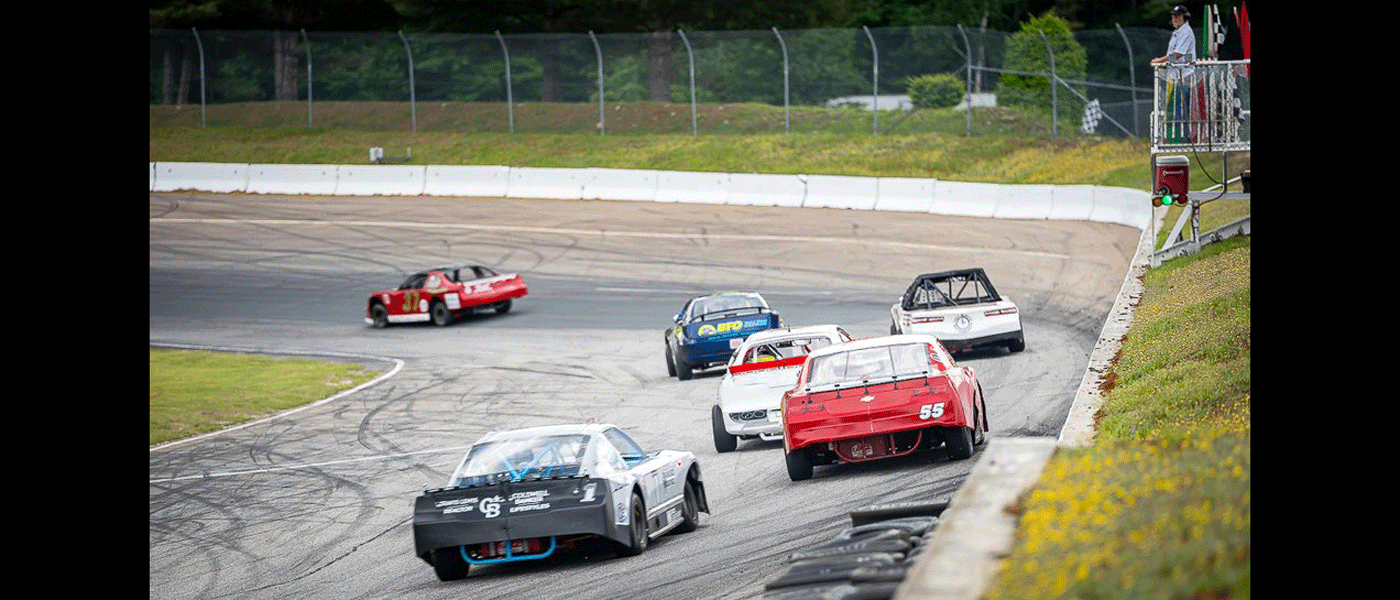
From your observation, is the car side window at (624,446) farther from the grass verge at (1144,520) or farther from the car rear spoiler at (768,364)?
the grass verge at (1144,520)

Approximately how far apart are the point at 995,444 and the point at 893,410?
6.88 m

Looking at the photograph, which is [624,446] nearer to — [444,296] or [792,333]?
[792,333]

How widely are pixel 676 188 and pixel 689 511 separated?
31.4 meters

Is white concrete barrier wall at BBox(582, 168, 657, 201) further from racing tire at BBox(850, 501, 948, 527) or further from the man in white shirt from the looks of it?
racing tire at BBox(850, 501, 948, 527)

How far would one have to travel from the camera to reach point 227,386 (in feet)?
91.2

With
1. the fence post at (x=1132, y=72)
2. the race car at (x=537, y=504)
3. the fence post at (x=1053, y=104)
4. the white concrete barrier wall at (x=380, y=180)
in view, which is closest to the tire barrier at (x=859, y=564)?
the race car at (x=537, y=504)

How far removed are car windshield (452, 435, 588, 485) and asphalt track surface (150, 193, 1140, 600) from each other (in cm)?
83

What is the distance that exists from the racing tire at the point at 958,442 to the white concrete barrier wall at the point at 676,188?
68.4ft

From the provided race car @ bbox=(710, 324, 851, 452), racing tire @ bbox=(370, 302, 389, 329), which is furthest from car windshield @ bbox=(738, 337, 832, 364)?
racing tire @ bbox=(370, 302, 389, 329)

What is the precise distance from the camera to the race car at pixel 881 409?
1552cm

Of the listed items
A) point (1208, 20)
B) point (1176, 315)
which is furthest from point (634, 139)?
point (1176, 315)

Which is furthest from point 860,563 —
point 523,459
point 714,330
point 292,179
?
point 292,179

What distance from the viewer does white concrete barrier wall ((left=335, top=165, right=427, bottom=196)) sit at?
159ft
